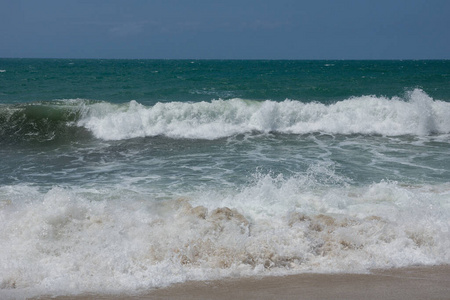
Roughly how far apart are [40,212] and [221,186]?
3178 millimetres

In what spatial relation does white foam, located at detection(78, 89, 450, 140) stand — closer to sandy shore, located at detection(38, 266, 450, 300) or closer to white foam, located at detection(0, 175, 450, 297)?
white foam, located at detection(0, 175, 450, 297)

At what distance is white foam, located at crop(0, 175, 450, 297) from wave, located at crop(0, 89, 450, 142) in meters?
7.08

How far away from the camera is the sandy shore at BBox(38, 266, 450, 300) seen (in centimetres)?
407

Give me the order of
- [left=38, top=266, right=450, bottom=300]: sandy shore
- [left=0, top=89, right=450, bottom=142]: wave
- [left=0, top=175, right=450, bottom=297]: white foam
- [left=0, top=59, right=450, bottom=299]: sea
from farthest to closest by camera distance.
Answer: [left=0, top=89, right=450, bottom=142]: wave < [left=0, top=59, right=450, bottom=299]: sea < [left=0, top=175, right=450, bottom=297]: white foam < [left=38, top=266, right=450, bottom=300]: sandy shore

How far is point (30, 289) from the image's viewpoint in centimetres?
420

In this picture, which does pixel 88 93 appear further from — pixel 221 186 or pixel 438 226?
pixel 438 226

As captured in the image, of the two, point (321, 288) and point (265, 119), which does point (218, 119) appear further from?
point (321, 288)

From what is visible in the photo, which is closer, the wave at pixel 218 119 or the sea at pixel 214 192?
the sea at pixel 214 192

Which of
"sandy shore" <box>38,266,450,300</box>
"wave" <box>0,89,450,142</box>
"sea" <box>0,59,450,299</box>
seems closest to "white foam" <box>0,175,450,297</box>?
"sea" <box>0,59,450,299</box>

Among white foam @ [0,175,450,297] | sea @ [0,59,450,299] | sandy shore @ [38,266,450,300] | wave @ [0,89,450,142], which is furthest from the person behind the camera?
wave @ [0,89,450,142]

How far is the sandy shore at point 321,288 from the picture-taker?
13.4ft

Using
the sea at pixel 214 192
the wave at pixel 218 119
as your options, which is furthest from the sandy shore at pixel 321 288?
the wave at pixel 218 119

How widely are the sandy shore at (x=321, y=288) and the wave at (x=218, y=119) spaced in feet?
→ 29.4

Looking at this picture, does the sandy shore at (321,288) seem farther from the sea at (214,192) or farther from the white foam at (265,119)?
the white foam at (265,119)
